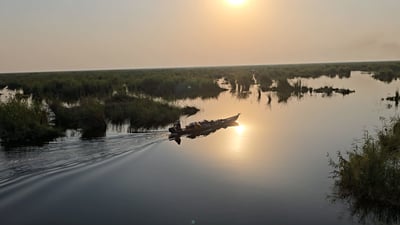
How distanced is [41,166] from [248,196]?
7.23 meters

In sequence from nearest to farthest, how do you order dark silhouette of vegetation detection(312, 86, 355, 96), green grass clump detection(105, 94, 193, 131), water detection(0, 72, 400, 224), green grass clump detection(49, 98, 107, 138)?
water detection(0, 72, 400, 224) → green grass clump detection(49, 98, 107, 138) → green grass clump detection(105, 94, 193, 131) → dark silhouette of vegetation detection(312, 86, 355, 96)

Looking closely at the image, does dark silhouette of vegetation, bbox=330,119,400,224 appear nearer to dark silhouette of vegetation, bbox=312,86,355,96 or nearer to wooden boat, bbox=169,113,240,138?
wooden boat, bbox=169,113,240,138

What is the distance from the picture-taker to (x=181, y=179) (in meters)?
14.0

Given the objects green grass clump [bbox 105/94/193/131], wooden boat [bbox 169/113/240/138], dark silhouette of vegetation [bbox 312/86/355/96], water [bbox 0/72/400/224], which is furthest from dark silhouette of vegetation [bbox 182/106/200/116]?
dark silhouette of vegetation [bbox 312/86/355/96]

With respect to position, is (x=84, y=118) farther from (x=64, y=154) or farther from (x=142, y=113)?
(x=64, y=154)

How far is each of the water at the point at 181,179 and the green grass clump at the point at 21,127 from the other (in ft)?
4.91

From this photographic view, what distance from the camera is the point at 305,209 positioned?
11.2 m

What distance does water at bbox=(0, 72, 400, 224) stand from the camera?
10961mm

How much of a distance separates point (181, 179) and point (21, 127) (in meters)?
9.27

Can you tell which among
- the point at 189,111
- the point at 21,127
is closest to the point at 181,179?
the point at 21,127

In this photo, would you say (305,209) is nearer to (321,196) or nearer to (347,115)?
(321,196)

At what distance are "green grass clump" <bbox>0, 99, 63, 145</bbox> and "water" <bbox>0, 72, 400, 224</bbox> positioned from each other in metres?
1.50

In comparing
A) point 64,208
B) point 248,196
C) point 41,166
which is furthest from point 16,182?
point 248,196

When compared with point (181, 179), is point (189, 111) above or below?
above
